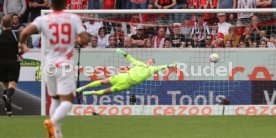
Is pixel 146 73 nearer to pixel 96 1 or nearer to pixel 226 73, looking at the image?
pixel 226 73

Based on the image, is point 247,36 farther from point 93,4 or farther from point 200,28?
point 93,4

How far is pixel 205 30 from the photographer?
19.7 meters

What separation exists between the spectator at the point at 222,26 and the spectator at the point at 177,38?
90cm

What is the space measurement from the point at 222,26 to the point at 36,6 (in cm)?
593

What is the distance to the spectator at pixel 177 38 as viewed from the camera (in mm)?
19797

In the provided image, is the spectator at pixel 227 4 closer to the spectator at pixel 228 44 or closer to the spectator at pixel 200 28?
the spectator at pixel 200 28

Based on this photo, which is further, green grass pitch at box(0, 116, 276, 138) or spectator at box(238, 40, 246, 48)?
spectator at box(238, 40, 246, 48)

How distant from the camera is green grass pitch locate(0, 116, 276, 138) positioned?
13305 millimetres

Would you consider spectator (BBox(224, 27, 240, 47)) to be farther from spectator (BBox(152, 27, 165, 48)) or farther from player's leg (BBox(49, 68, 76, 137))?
player's leg (BBox(49, 68, 76, 137))

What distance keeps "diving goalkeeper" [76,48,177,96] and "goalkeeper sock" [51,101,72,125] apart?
839 cm

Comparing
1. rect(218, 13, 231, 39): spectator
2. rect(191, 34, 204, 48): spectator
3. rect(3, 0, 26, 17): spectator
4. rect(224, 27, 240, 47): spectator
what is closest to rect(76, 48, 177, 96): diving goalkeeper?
rect(191, 34, 204, 48): spectator

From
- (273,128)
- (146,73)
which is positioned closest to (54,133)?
(273,128)

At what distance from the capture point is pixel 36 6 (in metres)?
23.0

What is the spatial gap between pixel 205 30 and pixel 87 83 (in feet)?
10.6
